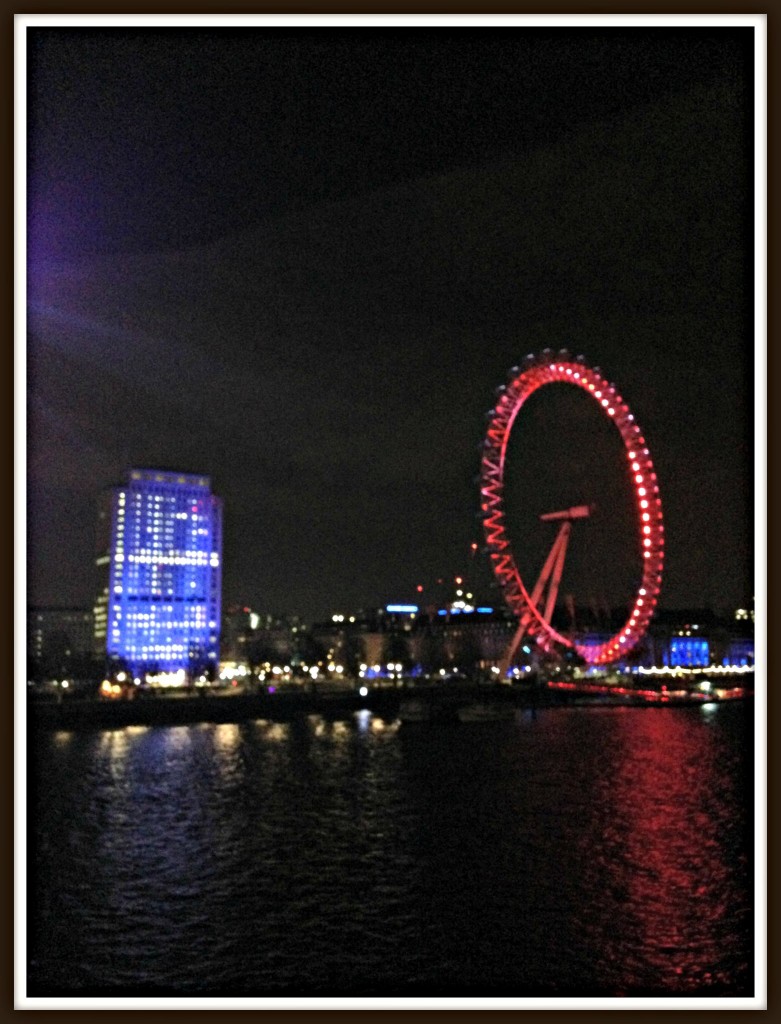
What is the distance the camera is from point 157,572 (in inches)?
2911

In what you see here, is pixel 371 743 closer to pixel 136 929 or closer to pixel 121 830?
pixel 121 830

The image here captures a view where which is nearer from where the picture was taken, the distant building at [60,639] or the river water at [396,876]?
the river water at [396,876]

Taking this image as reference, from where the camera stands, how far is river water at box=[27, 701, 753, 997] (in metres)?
9.13

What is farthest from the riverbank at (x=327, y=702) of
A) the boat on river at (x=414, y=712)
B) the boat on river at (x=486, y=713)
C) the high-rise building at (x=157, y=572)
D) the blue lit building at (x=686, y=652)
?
the high-rise building at (x=157, y=572)

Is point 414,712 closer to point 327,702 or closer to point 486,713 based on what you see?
point 486,713

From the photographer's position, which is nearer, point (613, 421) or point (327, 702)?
point (613, 421)

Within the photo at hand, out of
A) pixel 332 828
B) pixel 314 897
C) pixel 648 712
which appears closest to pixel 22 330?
pixel 314 897

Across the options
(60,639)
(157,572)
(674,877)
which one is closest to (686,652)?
(157,572)

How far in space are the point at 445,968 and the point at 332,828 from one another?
6.42m

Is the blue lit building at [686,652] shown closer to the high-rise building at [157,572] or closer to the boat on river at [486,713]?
the high-rise building at [157,572]

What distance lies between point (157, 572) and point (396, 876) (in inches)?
2498

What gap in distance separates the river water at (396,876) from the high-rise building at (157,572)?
49.2m

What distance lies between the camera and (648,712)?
3775 cm

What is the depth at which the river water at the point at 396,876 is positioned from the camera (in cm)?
913
